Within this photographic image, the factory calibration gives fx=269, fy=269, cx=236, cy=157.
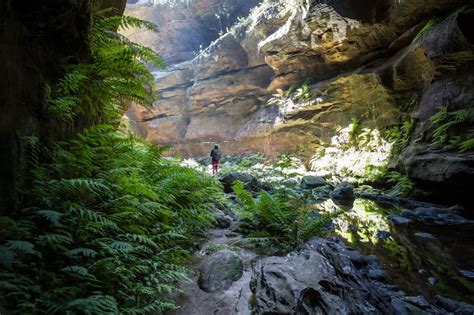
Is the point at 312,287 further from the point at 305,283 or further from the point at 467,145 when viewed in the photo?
the point at 467,145

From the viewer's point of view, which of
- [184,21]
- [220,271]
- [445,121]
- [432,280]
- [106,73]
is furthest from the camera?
[184,21]

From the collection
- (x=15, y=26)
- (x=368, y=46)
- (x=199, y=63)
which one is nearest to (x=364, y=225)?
(x=15, y=26)

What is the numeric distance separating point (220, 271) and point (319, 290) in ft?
3.53

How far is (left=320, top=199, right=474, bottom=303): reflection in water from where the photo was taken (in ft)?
10.9

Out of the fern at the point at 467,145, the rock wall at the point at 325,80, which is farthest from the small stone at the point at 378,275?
the fern at the point at 467,145

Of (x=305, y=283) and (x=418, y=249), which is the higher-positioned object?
(x=305, y=283)

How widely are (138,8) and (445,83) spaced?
23658mm

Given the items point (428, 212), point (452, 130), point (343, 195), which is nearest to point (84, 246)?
point (428, 212)

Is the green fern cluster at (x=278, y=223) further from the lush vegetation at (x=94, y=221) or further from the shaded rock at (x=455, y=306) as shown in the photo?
the shaded rock at (x=455, y=306)

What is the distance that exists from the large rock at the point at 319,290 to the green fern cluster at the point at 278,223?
515 millimetres

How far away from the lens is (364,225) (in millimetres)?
5766

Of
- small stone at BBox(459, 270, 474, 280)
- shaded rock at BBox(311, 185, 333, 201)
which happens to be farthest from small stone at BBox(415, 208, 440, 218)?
small stone at BBox(459, 270, 474, 280)

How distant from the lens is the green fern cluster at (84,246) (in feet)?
5.03

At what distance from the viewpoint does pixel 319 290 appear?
79.8 inches
